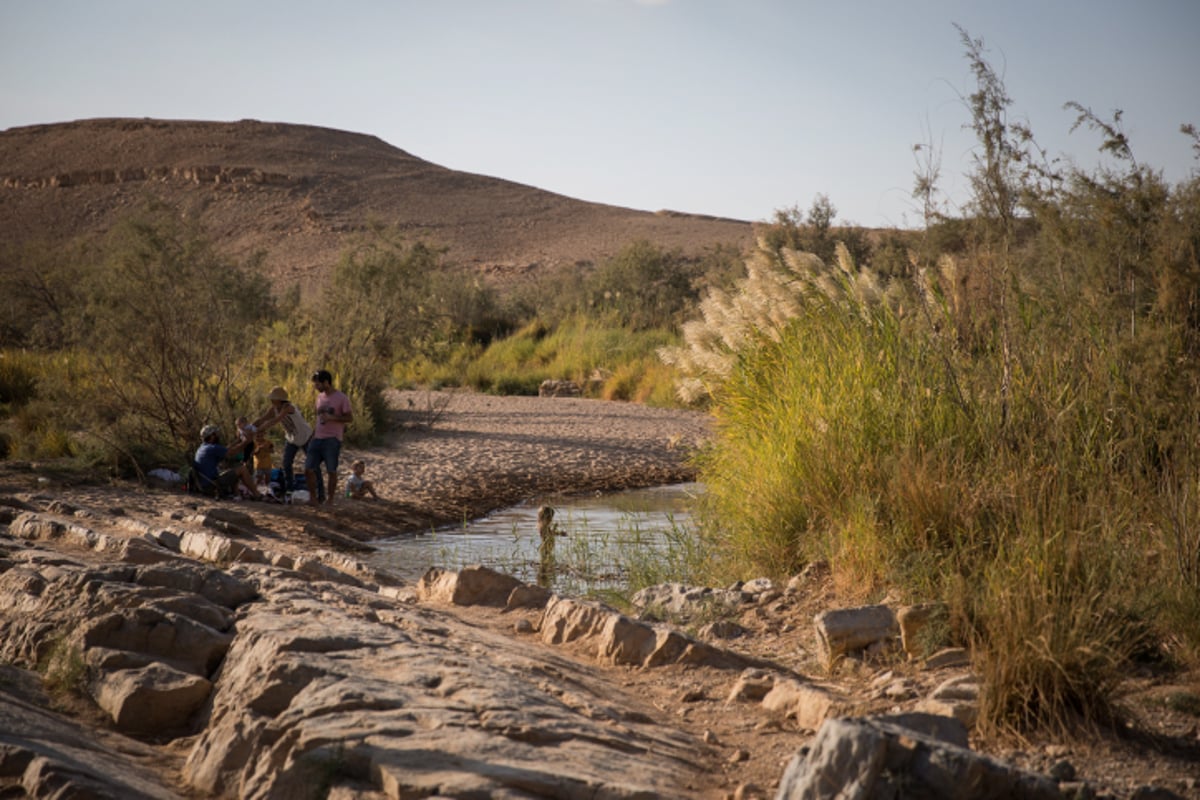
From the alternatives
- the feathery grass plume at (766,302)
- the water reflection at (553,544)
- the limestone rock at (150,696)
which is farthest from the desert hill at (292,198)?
the limestone rock at (150,696)

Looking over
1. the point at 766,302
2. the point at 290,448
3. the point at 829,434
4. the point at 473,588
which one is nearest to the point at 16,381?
the point at 290,448

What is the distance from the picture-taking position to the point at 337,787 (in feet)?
10.3

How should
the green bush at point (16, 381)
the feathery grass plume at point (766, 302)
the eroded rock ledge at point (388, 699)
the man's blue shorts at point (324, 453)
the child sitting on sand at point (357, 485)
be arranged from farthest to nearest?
the green bush at point (16, 381) → the child sitting on sand at point (357, 485) → the man's blue shorts at point (324, 453) → the feathery grass plume at point (766, 302) → the eroded rock ledge at point (388, 699)

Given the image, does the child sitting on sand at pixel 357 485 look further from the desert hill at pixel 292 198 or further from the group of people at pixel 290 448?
the desert hill at pixel 292 198

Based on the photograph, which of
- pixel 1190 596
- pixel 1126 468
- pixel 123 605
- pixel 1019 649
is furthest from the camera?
pixel 1126 468

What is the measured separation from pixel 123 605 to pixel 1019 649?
375 cm

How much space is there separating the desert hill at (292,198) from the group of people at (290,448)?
43.9 metres

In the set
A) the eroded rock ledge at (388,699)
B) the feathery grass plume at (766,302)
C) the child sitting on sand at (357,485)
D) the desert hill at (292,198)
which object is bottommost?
the child sitting on sand at (357,485)

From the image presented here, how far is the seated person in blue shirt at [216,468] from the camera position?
10805mm

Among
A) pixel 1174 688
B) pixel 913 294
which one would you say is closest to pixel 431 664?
pixel 1174 688

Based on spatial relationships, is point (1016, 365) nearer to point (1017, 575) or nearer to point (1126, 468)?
point (1126, 468)

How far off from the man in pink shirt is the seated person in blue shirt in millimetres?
630

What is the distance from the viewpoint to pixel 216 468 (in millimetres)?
10984

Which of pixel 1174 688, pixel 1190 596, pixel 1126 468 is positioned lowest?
pixel 1174 688
